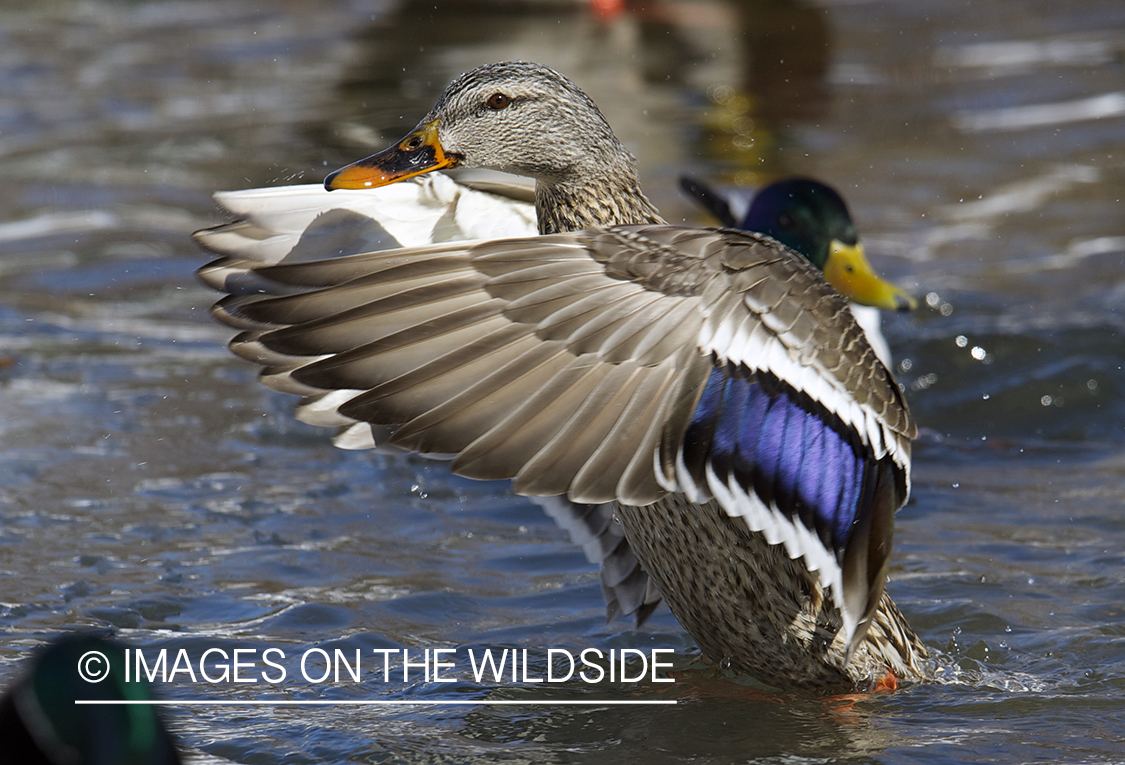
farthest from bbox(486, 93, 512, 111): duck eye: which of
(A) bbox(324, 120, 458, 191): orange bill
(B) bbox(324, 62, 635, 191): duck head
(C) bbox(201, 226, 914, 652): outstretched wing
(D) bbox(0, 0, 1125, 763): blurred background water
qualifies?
(D) bbox(0, 0, 1125, 763): blurred background water

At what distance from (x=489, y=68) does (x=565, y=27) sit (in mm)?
8911

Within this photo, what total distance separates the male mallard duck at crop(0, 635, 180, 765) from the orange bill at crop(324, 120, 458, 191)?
1.69 metres

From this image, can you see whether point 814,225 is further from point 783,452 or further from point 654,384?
point 654,384

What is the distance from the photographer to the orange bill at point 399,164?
3.81 meters

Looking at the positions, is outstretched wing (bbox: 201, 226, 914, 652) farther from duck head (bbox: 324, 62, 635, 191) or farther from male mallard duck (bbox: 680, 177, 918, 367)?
male mallard duck (bbox: 680, 177, 918, 367)

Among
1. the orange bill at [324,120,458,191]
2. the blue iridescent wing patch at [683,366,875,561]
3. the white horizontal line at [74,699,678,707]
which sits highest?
the orange bill at [324,120,458,191]

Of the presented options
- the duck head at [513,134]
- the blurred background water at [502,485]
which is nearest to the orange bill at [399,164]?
the duck head at [513,134]

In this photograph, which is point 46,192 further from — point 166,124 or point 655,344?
point 655,344

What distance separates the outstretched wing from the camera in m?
2.94

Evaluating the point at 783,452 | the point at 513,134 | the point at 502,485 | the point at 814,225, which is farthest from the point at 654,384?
the point at 814,225

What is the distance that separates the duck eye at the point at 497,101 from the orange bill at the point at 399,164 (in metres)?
0.16

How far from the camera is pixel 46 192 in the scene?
894 centimetres

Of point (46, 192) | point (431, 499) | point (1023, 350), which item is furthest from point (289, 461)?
point (46, 192)

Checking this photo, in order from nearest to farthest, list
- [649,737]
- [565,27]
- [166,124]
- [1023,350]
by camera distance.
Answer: [649,737] → [1023,350] → [166,124] → [565,27]
